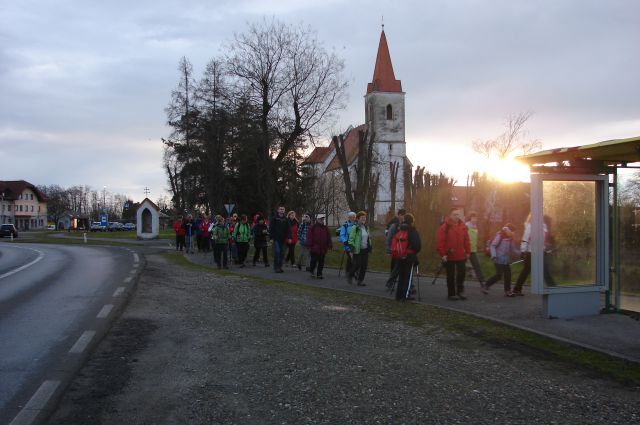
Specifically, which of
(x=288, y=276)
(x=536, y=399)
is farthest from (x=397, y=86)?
(x=536, y=399)

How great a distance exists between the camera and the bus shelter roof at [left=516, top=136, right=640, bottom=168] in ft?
26.3

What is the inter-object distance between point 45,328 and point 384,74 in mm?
75789

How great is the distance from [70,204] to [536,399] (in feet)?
500

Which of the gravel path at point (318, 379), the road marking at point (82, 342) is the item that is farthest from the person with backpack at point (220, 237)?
the road marking at point (82, 342)

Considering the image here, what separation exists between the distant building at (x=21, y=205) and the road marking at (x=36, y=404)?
116 metres

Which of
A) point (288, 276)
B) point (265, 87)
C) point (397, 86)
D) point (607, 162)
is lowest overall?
point (288, 276)

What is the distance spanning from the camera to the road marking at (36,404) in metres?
4.48

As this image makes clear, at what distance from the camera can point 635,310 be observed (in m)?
9.23

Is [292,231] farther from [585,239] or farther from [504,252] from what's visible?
[585,239]

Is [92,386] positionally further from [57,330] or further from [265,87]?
[265,87]

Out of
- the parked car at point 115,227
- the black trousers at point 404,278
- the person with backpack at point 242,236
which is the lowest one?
the parked car at point 115,227

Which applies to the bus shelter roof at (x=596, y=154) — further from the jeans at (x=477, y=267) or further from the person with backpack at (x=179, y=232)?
the person with backpack at (x=179, y=232)

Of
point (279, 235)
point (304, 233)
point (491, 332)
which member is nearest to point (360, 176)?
point (304, 233)

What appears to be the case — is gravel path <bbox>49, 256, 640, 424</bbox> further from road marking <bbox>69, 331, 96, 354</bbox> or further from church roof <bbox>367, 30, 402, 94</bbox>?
church roof <bbox>367, 30, 402, 94</bbox>
